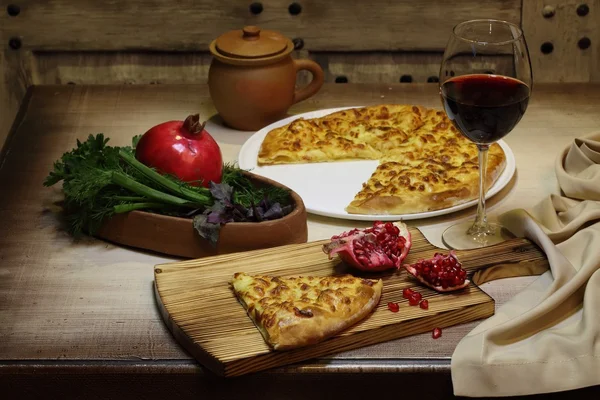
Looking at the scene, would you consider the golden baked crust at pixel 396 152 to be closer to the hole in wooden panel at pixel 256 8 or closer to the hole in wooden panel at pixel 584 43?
the hole in wooden panel at pixel 256 8

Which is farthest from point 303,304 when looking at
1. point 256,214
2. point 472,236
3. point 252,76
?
point 252,76

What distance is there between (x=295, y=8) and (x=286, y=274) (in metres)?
1.39

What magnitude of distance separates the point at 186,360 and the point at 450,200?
2.25 feet

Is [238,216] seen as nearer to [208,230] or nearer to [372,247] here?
[208,230]

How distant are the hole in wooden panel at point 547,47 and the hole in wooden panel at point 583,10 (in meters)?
0.13

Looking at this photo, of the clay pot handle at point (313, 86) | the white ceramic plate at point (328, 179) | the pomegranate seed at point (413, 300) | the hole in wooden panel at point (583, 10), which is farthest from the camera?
the hole in wooden panel at point (583, 10)

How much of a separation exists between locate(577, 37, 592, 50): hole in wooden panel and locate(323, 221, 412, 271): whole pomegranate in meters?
1.47

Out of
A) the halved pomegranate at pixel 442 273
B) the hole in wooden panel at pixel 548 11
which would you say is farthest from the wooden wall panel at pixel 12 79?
the halved pomegranate at pixel 442 273

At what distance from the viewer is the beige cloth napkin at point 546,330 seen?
4.48 feet

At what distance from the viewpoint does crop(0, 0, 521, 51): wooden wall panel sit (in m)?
2.75

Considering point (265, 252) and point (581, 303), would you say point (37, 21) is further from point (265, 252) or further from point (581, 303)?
point (581, 303)

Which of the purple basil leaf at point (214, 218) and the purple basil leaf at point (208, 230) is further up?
the purple basil leaf at point (214, 218)

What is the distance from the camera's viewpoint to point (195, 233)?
166cm

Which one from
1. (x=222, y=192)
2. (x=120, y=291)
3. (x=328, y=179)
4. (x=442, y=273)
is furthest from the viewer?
(x=328, y=179)
